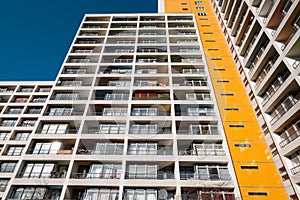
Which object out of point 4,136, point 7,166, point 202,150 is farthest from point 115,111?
point 4,136

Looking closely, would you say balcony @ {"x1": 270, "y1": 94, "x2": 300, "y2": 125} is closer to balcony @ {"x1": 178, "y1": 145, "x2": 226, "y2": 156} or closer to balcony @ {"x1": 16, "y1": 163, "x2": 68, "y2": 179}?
balcony @ {"x1": 178, "y1": 145, "x2": 226, "y2": 156}

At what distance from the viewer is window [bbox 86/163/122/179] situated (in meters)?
20.1

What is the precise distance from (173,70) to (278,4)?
49.2 ft

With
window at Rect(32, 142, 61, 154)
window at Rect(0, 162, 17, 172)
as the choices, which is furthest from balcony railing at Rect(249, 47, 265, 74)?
window at Rect(0, 162, 17, 172)

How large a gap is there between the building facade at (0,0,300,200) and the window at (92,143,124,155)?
0.36 ft

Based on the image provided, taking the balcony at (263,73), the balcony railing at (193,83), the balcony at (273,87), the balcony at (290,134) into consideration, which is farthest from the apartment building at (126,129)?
the balcony at (273,87)

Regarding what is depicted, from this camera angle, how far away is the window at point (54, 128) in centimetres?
2371

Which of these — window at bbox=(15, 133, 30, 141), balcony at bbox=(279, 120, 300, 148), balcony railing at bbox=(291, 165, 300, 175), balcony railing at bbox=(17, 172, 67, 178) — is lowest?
balcony railing at bbox=(291, 165, 300, 175)

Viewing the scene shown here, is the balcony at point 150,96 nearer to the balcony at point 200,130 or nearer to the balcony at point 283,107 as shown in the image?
the balcony at point 200,130

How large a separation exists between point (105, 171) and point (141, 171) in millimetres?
3553

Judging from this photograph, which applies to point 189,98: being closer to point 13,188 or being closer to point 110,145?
point 110,145

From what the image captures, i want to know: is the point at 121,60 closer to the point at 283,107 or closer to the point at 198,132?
the point at 198,132

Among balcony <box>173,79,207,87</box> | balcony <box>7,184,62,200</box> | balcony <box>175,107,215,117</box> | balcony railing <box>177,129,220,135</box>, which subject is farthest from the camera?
balcony <box>173,79,207,87</box>

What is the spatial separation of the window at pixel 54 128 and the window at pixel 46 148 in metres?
1.42
